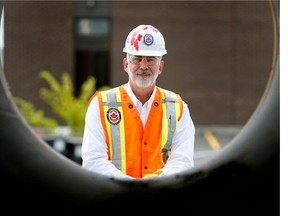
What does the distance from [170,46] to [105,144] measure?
567 inches

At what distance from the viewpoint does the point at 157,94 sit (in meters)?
2.85

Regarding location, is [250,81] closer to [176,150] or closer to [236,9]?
[236,9]

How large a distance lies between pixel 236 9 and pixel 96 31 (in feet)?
13.1

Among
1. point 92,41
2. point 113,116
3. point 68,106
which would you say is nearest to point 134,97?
point 113,116

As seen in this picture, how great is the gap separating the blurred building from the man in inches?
554

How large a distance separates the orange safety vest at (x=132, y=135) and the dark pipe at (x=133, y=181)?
17.9 inches

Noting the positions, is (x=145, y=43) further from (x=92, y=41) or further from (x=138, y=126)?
(x=92, y=41)

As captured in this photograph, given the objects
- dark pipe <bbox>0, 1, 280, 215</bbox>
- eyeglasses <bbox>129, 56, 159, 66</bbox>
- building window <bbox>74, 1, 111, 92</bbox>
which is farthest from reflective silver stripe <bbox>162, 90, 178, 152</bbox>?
building window <bbox>74, 1, 111, 92</bbox>

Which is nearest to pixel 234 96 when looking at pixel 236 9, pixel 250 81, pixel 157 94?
pixel 250 81

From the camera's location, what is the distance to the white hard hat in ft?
8.75

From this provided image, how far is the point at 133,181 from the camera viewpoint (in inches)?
89.7

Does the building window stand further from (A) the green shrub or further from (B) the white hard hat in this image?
(B) the white hard hat

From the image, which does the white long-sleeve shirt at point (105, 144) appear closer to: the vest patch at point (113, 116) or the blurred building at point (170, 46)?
the vest patch at point (113, 116)

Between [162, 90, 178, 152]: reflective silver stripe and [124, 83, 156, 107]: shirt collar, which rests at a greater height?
[124, 83, 156, 107]: shirt collar
